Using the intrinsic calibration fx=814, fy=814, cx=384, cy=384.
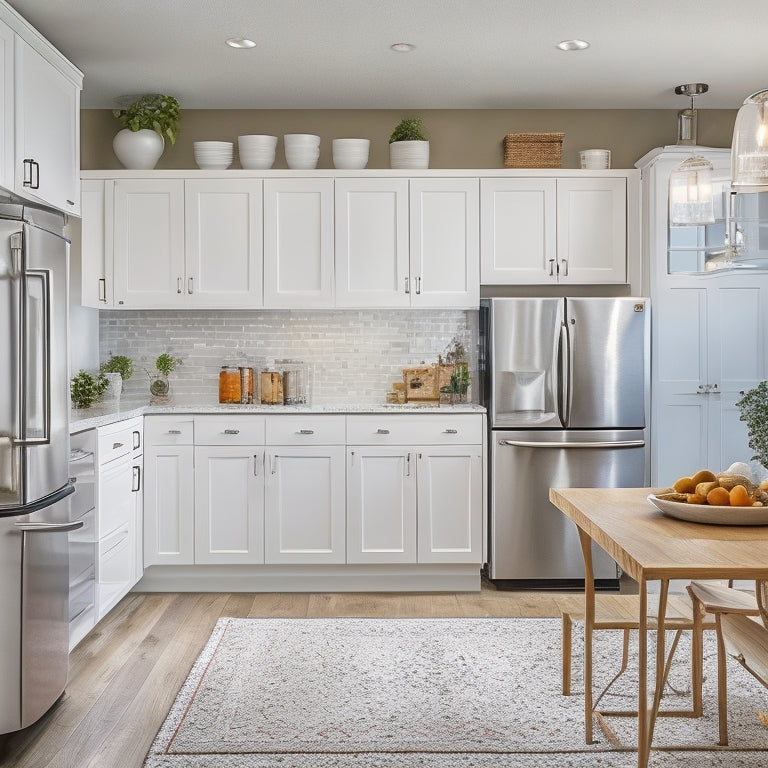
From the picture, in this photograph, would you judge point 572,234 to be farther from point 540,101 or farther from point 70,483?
point 70,483

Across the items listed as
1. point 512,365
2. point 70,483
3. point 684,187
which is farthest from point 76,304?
point 684,187

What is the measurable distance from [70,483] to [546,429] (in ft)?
7.99

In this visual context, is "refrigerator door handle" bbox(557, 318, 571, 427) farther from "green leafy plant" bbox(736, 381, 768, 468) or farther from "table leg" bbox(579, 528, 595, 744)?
"table leg" bbox(579, 528, 595, 744)

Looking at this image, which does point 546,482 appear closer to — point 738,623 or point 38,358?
point 738,623

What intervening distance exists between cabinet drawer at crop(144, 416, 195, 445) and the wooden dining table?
7.61ft

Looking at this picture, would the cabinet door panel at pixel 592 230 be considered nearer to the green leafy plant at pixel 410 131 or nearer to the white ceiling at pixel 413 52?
the white ceiling at pixel 413 52

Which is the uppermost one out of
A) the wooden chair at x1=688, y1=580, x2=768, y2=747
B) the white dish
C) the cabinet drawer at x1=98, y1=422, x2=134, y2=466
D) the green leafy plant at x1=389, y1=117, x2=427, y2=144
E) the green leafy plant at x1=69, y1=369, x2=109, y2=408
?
the green leafy plant at x1=389, y1=117, x2=427, y2=144

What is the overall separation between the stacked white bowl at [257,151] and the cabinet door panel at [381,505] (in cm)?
167

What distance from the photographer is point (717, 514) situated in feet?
7.27

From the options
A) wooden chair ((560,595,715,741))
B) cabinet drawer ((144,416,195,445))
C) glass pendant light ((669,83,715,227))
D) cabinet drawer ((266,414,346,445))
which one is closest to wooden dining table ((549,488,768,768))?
wooden chair ((560,595,715,741))

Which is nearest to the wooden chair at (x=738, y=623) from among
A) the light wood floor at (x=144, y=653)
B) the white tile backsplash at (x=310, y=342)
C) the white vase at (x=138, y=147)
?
the light wood floor at (x=144, y=653)

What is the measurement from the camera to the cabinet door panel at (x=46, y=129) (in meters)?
3.12

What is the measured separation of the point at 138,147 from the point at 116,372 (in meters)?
1.25

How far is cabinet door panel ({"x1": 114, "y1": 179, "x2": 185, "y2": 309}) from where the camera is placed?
14.7 ft
